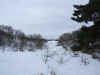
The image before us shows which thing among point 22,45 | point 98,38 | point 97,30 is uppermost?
point 97,30

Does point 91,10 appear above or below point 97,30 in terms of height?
above

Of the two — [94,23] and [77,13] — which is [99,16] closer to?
[94,23]

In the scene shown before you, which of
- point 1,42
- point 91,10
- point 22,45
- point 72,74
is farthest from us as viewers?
point 22,45

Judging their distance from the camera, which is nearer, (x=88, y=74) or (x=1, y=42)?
(x=88, y=74)

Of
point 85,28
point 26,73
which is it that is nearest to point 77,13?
point 85,28

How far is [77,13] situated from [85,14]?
0.42 meters

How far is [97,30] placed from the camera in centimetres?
545

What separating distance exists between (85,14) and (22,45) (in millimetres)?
43265

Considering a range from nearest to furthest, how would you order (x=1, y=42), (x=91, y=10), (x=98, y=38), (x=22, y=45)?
(x=91, y=10), (x=98, y=38), (x=1, y=42), (x=22, y=45)

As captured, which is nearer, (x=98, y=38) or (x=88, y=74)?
(x=88, y=74)

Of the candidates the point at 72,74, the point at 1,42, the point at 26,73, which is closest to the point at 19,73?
the point at 26,73

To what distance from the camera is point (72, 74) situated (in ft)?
17.6

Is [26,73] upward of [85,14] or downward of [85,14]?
downward

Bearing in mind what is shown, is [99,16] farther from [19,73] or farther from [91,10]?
[19,73]
